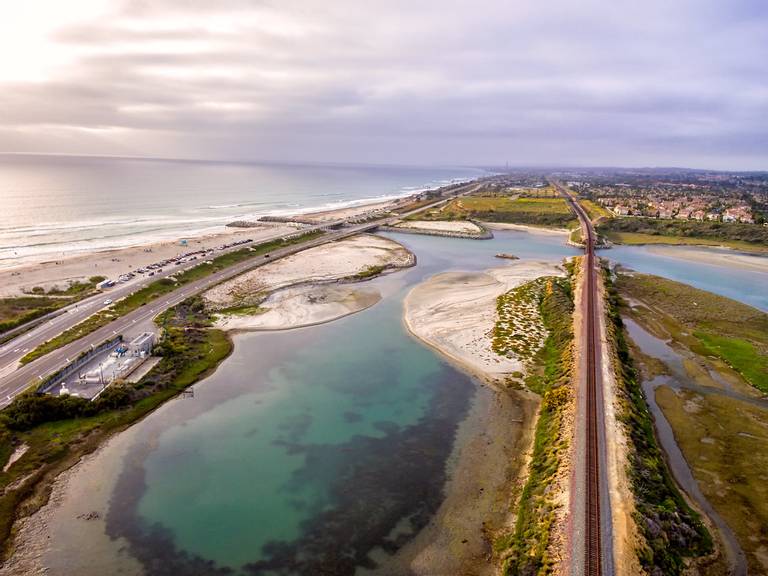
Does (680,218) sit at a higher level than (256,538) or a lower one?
higher

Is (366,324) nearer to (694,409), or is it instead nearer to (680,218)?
(694,409)

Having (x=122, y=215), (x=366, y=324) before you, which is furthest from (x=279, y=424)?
(x=122, y=215)

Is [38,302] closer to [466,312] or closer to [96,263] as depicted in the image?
[96,263]

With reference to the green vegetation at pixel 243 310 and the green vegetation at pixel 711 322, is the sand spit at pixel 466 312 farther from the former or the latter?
the green vegetation at pixel 243 310

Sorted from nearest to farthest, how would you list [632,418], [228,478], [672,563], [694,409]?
[672,563], [228,478], [632,418], [694,409]

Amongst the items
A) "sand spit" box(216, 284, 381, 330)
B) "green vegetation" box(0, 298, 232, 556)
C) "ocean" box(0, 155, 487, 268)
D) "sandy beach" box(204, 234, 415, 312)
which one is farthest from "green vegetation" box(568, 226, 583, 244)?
"green vegetation" box(0, 298, 232, 556)

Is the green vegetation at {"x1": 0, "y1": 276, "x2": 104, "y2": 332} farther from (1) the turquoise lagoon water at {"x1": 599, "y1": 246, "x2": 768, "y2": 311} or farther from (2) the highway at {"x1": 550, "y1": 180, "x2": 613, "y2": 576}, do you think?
(1) the turquoise lagoon water at {"x1": 599, "y1": 246, "x2": 768, "y2": 311}

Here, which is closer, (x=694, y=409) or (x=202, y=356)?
(x=694, y=409)
